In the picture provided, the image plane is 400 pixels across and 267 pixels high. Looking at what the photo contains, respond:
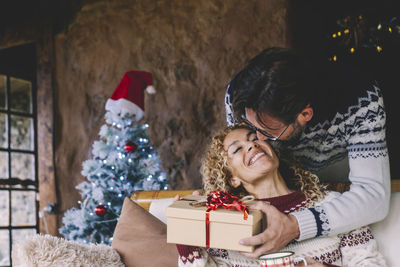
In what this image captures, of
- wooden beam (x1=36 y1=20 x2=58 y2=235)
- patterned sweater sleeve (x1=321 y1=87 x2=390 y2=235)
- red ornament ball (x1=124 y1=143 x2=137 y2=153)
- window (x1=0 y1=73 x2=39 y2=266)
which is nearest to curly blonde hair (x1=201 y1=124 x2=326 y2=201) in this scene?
patterned sweater sleeve (x1=321 y1=87 x2=390 y2=235)

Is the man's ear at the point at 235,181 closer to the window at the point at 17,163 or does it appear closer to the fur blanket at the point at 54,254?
the fur blanket at the point at 54,254

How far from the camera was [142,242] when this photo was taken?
1.59m

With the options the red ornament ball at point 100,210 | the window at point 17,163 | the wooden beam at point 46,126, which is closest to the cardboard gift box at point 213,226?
the red ornament ball at point 100,210

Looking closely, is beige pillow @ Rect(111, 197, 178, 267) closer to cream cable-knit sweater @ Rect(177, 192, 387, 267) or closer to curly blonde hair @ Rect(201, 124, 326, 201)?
cream cable-knit sweater @ Rect(177, 192, 387, 267)

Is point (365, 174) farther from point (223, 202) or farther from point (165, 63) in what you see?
point (165, 63)

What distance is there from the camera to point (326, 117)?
58.3 inches

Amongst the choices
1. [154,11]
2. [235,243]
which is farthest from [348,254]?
[154,11]

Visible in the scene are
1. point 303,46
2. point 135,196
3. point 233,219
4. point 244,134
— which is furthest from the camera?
point 303,46

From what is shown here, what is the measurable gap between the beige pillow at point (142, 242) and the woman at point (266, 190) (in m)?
0.13

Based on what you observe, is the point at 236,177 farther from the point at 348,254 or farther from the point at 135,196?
the point at 135,196

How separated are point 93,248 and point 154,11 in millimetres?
2650

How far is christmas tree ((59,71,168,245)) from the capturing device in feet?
9.23

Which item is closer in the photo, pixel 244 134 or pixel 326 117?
pixel 326 117

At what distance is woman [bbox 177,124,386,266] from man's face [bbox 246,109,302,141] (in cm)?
25
